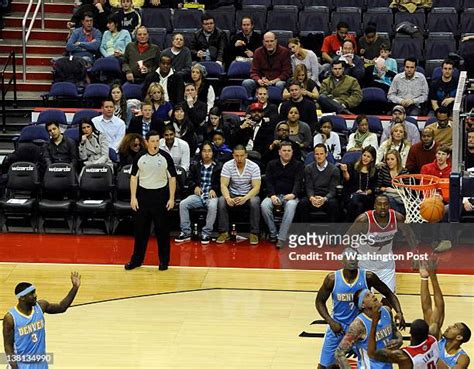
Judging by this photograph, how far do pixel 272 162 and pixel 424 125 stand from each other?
2542 mm

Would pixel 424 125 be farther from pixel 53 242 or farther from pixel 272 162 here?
pixel 53 242

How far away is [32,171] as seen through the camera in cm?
1814

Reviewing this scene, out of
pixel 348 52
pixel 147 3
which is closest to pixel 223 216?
pixel 348 52

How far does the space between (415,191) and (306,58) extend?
14.8 feet

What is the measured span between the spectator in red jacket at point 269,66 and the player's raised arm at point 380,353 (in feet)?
27.2

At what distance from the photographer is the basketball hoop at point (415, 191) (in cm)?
1505

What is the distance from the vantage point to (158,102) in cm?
1867

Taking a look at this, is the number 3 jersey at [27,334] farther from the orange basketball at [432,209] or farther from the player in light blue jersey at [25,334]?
the orange basketball at [432,209]

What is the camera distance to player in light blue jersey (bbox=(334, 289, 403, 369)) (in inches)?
457

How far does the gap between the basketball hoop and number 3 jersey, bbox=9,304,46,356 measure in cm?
524

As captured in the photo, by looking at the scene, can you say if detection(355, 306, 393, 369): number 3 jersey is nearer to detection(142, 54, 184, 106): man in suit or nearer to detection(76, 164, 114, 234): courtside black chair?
detection(76, 164, 114, 234): courtside black chair

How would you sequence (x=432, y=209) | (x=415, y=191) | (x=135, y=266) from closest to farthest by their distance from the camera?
(x=432, y=209)
(x=415, y=191)
(x=135, y=266)

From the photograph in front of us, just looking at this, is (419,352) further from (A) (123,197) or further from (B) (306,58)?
(B) (306,58)

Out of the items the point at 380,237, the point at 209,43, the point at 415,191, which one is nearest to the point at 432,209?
the point at 380,237
